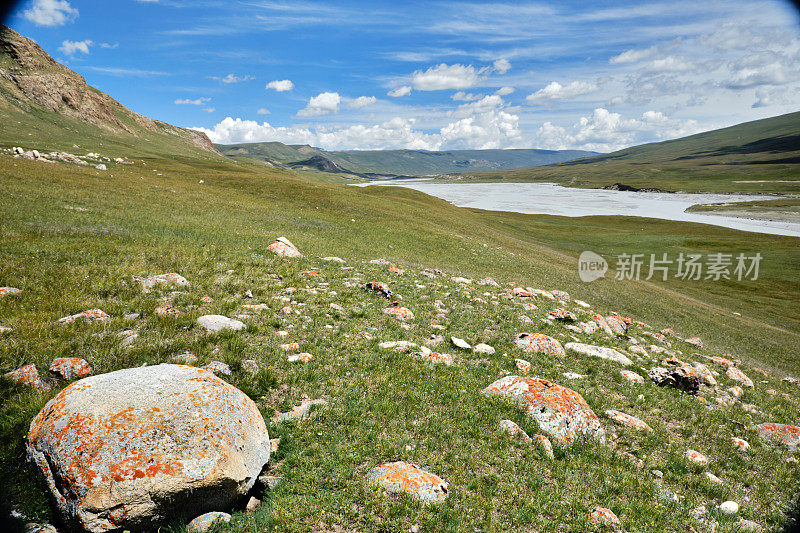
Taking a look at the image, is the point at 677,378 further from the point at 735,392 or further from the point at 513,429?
the point at 513,429

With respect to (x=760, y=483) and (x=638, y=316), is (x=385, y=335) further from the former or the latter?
(x=638, y=316)

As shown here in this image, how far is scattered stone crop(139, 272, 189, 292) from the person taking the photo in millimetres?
12125

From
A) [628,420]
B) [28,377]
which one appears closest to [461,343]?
[628,420]

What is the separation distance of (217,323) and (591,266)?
5423 cm

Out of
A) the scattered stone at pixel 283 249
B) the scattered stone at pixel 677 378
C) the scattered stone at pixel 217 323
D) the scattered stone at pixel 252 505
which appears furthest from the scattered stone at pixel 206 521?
the scattered stone at pixel 283 249

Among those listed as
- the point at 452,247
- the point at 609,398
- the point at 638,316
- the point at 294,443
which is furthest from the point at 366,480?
the point at 452,247

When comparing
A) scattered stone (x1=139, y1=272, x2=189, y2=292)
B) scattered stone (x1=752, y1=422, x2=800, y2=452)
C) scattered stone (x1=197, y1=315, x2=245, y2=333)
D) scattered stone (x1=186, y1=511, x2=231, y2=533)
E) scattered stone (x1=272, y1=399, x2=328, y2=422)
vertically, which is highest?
scattered stone (x1=139, y1=272, x2=189, y2=292)

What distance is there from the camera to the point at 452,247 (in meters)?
39.2

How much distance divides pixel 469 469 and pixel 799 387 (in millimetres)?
23238

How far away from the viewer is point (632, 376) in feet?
41.4

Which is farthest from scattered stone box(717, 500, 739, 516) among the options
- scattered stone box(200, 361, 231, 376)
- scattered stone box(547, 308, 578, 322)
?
scattered stone box(200, 361, 231, 376)

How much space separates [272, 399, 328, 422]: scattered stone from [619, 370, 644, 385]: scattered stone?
1133cm

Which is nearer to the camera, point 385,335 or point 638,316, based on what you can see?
point 385,335

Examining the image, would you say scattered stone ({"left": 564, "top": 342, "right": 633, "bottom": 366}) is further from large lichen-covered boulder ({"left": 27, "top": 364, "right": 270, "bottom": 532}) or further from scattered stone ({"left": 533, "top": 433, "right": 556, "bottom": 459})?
large lichen-covered boulder ({"left": 27, "top": 364, "right": 270, "bottom": 532})
